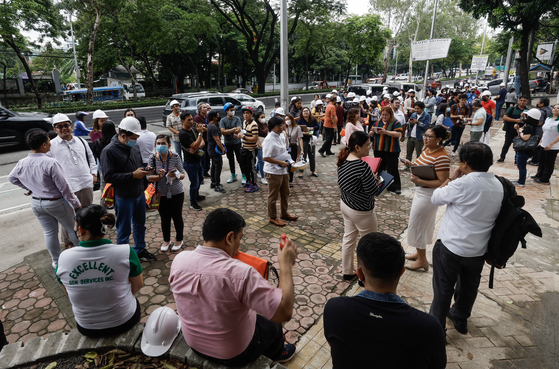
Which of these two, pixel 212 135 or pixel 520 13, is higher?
pixel 520 13

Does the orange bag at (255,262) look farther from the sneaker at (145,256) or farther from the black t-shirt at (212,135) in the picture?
the black t-shirt at (212,135)

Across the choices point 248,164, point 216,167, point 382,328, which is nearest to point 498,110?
point 248,164

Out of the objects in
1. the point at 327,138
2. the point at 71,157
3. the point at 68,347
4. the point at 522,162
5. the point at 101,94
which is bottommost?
the point at 68,347

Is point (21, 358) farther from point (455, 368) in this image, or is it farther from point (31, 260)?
point (455, 368)

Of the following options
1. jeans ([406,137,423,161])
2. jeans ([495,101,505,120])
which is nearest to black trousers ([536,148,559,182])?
jeans ([406,137,423,161])

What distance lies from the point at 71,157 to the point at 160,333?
3249mm

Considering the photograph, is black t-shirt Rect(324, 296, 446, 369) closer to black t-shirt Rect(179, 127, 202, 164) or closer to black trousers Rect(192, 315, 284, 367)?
black trousers Rect(192, 315, 284, 367)

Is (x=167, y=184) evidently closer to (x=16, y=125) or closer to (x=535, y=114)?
(x=535, y=114)

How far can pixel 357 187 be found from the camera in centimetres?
338

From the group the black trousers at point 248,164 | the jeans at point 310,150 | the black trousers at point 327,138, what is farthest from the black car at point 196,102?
the black trousers at point 248,164

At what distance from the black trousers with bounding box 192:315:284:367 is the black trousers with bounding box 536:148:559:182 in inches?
289

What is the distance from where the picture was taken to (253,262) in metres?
2.08

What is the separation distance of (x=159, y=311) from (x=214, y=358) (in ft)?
1.82

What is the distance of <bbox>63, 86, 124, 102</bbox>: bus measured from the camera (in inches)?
1282
